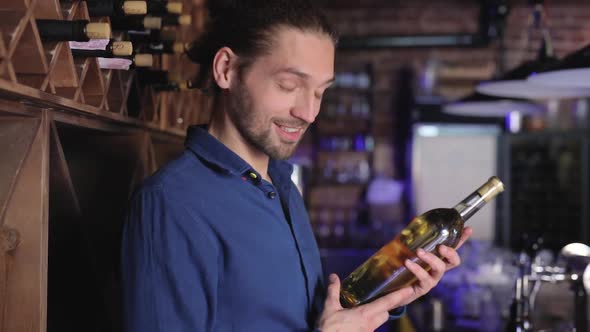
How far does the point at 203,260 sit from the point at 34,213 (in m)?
0.31

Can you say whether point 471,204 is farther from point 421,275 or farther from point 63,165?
point 63,165

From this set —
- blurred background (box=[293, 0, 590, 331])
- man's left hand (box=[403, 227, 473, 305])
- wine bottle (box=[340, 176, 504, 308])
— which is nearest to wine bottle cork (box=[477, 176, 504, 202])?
wine bottle (box=[340, 176, 504, 308])

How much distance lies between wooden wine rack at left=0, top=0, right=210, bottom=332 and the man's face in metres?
0.32

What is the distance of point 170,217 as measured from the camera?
1.09 m

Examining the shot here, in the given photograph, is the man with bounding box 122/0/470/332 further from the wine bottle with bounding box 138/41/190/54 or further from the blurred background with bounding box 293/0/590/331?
the blurred background with bounding box 293/0/590/331

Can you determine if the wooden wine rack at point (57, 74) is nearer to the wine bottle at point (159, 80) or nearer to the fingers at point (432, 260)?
the wine bottle at point (159, 80)

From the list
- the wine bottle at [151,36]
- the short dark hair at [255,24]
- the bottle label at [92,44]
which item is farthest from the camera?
the wine bottle at [151,36]

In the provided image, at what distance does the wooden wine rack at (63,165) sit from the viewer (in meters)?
0.99

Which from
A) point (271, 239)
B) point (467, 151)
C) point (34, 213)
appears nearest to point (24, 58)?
point (34, 213)

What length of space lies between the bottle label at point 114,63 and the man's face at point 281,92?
9.5 inches

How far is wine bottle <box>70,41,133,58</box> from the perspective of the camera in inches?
45.4

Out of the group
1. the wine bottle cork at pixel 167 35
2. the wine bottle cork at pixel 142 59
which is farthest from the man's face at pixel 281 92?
the wine bottle cork at pixel 167 35

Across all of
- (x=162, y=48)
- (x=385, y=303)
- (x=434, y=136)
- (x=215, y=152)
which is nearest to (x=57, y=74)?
(x=215, y=152)

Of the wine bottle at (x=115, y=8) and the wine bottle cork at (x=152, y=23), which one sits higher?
the wine bottle at (x=115, y=8)
